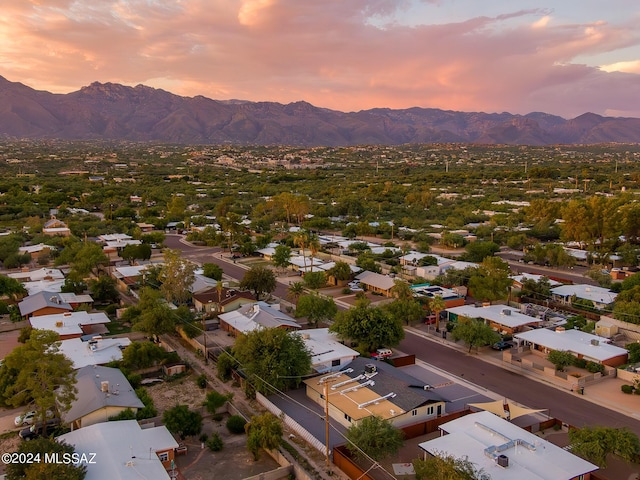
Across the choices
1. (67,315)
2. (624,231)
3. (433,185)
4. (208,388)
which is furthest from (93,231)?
(433,185)

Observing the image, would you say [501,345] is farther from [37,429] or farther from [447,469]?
[37,429]

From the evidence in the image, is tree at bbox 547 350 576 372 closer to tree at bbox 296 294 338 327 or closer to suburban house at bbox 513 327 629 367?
suburban house at bbox 513 327 629 367

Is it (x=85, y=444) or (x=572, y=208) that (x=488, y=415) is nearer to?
(x=85, y=444)

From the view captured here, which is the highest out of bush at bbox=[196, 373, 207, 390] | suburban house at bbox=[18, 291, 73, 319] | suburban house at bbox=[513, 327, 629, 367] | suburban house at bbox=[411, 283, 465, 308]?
suburban house at bbox=[18, 291, 73, 319]

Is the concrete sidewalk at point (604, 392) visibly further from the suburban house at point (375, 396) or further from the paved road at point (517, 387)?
the suburban house at point (375, 396)

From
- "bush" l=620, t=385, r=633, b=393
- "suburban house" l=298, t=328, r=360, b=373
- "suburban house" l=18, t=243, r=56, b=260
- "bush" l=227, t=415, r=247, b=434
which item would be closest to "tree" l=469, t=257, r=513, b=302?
"bush" l=620, t=385, r=633, b=393

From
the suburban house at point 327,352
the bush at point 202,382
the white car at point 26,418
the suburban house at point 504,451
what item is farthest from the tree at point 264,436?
the white car at point 26,418
